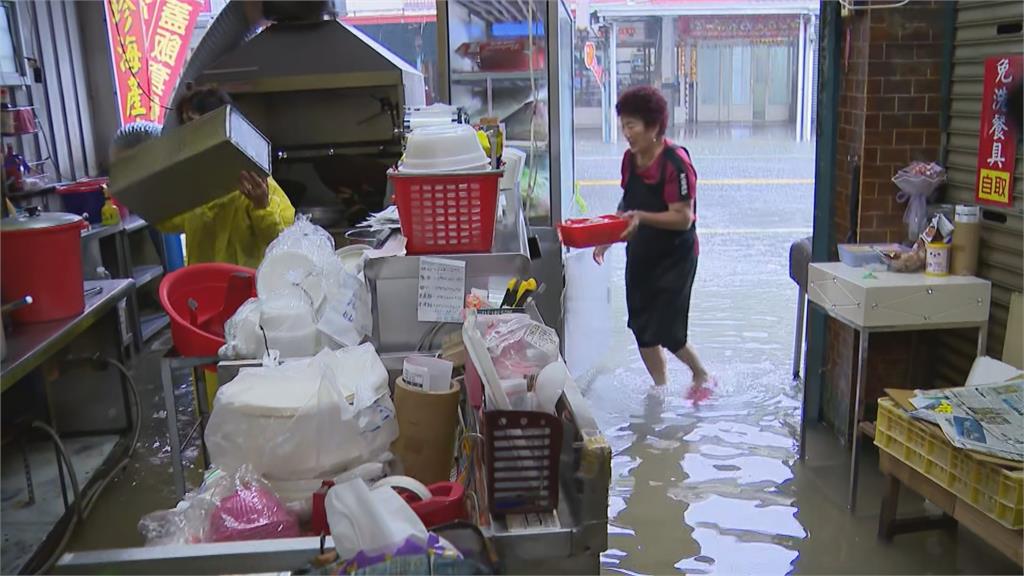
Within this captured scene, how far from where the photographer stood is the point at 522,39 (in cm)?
377

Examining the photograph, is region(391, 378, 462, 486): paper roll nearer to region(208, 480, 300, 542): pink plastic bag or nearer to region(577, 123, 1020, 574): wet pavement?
region(208, 480, 300, 542): pink plastic bag

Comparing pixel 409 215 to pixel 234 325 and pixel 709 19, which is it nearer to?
pixel 234 325

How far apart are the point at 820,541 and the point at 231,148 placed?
2228 mm

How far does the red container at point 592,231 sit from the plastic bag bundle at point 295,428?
207cm

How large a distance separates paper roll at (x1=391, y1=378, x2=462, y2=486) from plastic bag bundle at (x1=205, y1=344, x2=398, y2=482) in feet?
0.13

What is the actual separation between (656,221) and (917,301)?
1148mm

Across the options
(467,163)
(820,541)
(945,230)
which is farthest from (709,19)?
(467,163)

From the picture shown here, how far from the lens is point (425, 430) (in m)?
1.47

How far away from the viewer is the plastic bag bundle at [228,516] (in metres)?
1.28

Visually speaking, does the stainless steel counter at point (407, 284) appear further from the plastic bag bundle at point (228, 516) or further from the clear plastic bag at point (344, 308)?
the plastic bag bundle at point (228, 516)

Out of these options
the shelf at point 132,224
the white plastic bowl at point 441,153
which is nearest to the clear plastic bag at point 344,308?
the white plastic bowl at point 441,153

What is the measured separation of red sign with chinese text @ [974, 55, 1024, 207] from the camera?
2672 mm

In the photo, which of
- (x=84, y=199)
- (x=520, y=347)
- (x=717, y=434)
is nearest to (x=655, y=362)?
(x=717, y=434)

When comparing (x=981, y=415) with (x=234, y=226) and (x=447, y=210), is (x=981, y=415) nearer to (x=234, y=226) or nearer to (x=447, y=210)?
(x=447, y=210)
